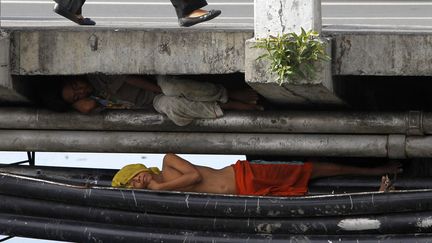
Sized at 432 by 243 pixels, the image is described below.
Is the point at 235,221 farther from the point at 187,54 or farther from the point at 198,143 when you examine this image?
the point at 187,54

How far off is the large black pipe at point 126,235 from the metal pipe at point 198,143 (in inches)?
23.8

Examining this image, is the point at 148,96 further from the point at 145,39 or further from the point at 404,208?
the point at 404,208

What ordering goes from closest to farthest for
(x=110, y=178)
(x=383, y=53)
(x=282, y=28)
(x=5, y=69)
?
(x=282, y=28)
(x=383, y=53)
(x=5, y=69)
(x=110, y=178)

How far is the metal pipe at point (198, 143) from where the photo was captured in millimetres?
9016

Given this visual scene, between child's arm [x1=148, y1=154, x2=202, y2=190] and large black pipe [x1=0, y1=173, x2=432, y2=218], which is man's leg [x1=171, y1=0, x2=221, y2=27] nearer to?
child's arm [x1=148, y1=154, x2=202, y2=190]

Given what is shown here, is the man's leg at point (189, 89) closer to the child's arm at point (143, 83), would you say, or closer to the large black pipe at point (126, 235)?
the child's arm at point (143, 83)

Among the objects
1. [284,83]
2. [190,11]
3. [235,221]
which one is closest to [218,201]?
[235,221]

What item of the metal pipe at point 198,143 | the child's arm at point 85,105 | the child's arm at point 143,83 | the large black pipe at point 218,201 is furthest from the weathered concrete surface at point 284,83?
the child's arm at point 85,105

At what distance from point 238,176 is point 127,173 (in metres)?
0.83

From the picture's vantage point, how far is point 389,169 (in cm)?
939

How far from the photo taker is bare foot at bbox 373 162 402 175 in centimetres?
938

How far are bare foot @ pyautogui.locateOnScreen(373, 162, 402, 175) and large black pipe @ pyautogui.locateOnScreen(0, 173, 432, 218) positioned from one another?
759mm

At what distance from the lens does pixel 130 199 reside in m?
9.06

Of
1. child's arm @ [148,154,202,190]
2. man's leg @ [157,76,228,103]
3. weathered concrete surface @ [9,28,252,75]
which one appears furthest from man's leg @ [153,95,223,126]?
weathered concrete surface @ [9,28,252,75]
